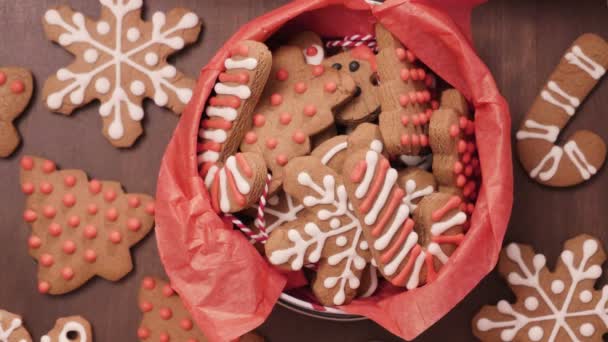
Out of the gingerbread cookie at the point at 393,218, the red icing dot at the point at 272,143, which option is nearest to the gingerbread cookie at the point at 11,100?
the red icing dot at the point at 272,143

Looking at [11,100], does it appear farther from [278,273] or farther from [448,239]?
[448,239]

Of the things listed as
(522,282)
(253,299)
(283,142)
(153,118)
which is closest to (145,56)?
(153,118)

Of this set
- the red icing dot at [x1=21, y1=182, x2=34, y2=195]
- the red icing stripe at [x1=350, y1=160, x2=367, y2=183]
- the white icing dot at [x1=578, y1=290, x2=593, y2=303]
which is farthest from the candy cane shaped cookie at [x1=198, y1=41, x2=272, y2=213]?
the white icing dot at [x1=578, y1=290, x2=593, y2=303]

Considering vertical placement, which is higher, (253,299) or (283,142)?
(283,142)

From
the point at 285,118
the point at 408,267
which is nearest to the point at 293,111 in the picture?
the point at 285,118

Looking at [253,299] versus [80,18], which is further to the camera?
[80,18]

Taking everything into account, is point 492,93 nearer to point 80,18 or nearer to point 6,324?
point 80,18

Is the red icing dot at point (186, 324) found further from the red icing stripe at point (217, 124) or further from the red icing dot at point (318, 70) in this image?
the red icing dot at point (318, 70)
